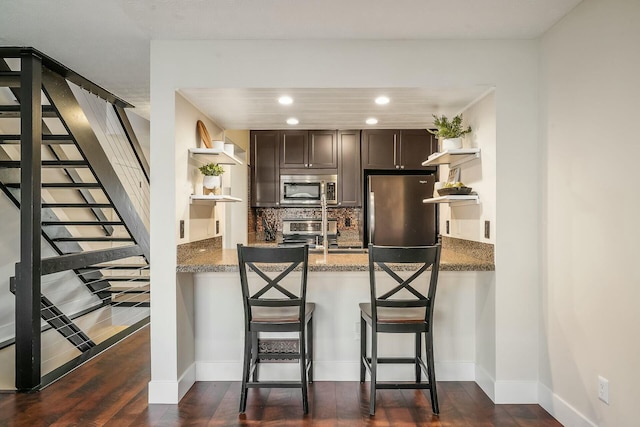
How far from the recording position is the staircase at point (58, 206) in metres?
2.92

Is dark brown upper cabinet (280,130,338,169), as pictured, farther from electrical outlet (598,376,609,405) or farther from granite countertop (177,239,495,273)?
electrical outlet (598,376,609,405)

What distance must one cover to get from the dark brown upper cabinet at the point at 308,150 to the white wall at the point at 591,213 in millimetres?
2946

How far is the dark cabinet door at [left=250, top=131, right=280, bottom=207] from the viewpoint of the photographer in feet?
17.5

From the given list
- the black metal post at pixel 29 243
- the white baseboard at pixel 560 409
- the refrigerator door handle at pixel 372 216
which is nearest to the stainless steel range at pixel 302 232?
the refrigerator door handle at pixel 372 216

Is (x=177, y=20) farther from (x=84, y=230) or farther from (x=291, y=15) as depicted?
(x=84, y=230)

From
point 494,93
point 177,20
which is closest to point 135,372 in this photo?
point 177,20

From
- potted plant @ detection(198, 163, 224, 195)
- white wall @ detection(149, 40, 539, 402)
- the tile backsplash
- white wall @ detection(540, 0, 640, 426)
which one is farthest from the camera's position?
the tile backsplash

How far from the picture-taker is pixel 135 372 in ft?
10.8

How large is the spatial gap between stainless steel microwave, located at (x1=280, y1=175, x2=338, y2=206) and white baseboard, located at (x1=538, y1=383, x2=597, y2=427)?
3156 mm

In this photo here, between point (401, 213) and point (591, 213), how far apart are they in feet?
9.38

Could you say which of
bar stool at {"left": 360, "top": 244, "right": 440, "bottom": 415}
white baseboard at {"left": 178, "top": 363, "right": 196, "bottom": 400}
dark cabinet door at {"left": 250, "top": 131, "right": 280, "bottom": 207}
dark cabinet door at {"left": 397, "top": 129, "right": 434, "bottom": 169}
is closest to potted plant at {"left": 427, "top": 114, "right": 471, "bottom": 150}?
bar stool at {"left": 360, "top": 244, "right": 440, "bottom": 415}

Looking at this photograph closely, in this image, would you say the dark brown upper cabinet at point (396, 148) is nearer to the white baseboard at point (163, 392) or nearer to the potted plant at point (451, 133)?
the potted plant at point (451, 133)

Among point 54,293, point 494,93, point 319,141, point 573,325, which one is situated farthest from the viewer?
point 319,141

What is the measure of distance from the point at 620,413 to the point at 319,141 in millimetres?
4064
